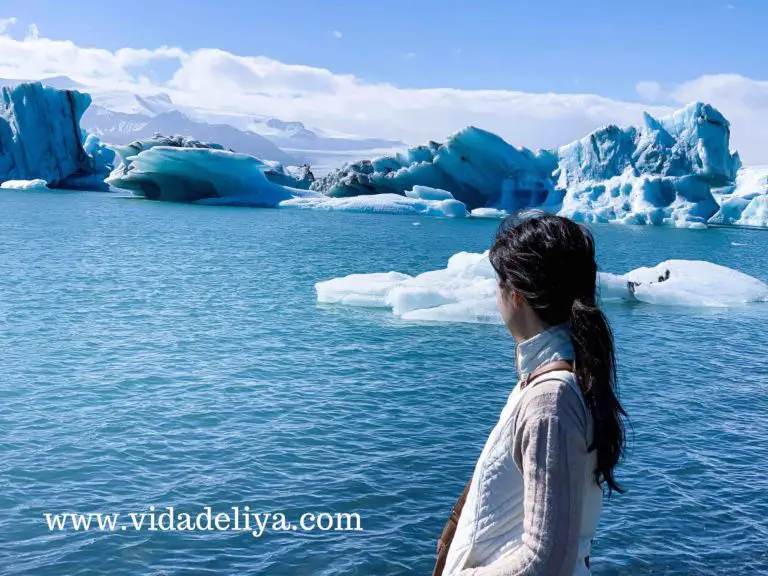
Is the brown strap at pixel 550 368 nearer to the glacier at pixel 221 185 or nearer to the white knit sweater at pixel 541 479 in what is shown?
the white knit sweater at pixel 541 479

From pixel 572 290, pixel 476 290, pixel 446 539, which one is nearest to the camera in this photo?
pixel 572 290

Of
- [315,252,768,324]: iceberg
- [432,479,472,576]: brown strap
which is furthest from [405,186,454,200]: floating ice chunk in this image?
[432,479,472,576]: brown strap

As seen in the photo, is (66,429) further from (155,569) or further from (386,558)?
(386,558)

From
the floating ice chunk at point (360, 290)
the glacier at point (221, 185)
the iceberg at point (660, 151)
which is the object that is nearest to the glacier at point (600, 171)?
the iceberg at point (660, 151)

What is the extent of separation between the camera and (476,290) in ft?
47.2

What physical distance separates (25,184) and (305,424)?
52.8 metres

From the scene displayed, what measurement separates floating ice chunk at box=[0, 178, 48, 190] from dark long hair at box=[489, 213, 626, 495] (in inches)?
2278

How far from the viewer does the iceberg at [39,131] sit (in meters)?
51.1

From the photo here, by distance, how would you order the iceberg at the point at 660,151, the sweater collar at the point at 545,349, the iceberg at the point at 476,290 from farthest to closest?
1. the iceberg at the point at 660,151
2. the iceberg at the point at 476,290
3. the sweater collar at the point at 545,349

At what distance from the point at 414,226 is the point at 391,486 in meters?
37.4

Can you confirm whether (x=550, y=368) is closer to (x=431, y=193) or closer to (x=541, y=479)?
(x=541, y=479)

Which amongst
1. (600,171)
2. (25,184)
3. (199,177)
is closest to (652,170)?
(600,171)

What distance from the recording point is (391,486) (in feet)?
20.1

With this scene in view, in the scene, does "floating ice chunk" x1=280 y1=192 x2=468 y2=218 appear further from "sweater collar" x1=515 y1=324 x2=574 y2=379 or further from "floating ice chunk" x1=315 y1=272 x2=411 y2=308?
"sweater collar" x1=515 y1=324 x2=574 y2=379
